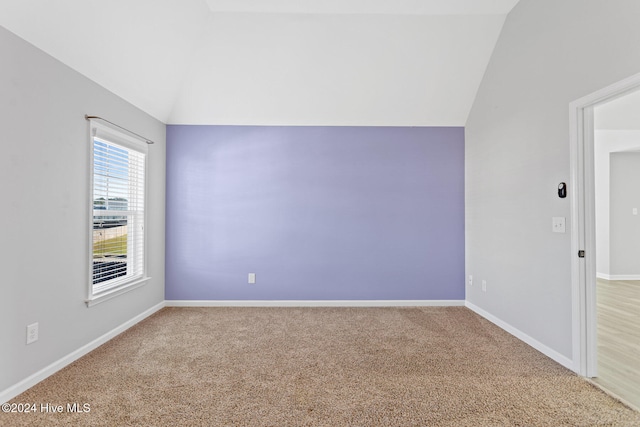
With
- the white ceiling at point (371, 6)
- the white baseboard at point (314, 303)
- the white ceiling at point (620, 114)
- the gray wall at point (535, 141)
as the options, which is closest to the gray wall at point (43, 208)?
the white baseboard at point (314, 303)

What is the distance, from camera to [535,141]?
2.70 meters

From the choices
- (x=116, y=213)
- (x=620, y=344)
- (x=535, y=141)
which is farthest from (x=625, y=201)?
(x=116, y=213)

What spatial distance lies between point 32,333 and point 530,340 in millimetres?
3923

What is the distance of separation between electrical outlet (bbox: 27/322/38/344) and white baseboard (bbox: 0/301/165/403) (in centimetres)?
24

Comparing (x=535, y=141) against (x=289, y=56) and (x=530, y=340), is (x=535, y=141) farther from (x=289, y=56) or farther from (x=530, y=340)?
(x=289, y=56)

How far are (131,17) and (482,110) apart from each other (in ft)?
11.8

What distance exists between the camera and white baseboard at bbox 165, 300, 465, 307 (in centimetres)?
392

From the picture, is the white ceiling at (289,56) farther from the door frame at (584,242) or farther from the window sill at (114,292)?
the window sill at (114,292)

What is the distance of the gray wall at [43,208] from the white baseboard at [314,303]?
1.15m

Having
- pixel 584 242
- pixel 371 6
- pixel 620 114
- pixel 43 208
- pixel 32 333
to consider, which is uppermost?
pixel 371 6

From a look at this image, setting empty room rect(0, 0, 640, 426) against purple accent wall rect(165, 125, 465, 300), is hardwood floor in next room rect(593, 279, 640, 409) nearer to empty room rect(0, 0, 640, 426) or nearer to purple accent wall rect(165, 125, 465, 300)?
empty room rect(0, 0, 640, 426)

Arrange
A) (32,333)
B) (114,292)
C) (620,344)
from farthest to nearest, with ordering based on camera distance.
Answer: (114,292) → (620,344) → (32,333)

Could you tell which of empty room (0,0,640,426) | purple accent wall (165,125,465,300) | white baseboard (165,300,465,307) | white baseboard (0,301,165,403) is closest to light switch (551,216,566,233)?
empty room (0,0,640,426)


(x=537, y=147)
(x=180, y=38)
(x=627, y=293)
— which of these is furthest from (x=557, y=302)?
(x=180, y=38)
